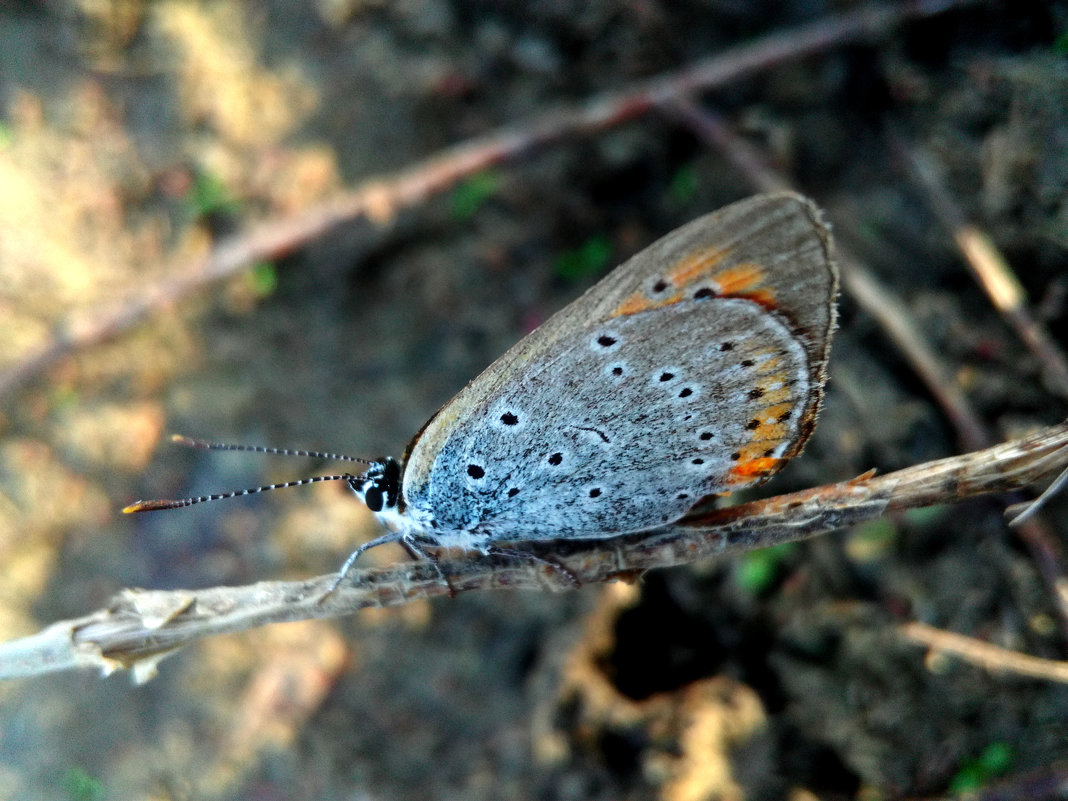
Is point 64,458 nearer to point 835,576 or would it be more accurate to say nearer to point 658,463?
point 658,463

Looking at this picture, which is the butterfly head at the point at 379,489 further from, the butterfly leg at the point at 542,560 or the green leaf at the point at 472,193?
the green leaf at the point at 472,193

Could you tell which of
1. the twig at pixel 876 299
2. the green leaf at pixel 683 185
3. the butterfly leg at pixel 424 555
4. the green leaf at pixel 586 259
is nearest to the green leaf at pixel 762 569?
the twig at pixel 876 299

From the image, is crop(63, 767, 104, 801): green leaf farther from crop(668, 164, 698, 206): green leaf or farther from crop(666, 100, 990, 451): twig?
crop(666, 100, 990, 451): twig

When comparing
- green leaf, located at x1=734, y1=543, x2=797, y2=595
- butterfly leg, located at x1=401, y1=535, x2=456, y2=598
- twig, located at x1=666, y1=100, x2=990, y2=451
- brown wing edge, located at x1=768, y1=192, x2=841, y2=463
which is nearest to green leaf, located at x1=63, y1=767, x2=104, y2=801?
butterfly leg, located at x1=401, y1=535, x2=456, y2=598

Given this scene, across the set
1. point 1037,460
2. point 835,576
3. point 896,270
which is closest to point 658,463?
point 1037,460

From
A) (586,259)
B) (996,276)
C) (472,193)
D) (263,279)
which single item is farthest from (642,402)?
(263,279)

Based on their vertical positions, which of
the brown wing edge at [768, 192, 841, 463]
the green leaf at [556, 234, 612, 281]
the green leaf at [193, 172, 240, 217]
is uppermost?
the green leaf at [193, 172, 240, 217]
